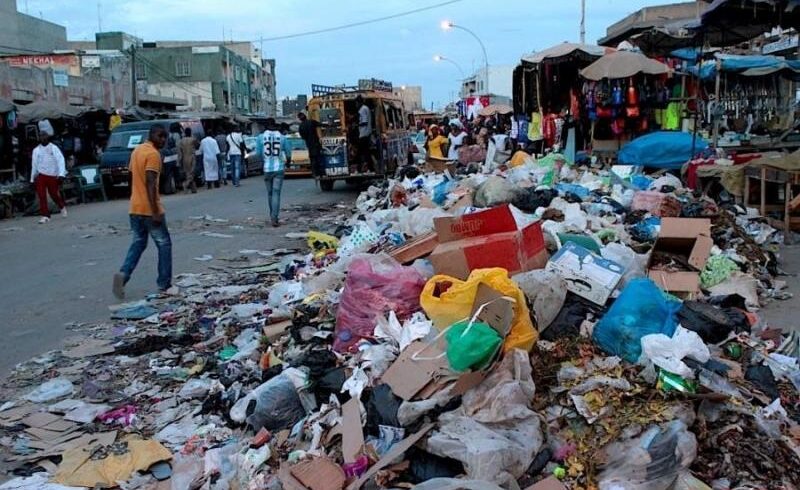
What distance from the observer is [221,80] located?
60.4m

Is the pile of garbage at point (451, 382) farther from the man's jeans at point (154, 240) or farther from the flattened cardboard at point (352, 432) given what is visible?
the man's jeans at point (154, 240)

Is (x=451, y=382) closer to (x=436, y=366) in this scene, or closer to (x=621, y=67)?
(x=436, y=366)

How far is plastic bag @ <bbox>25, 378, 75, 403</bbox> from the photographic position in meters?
4.98

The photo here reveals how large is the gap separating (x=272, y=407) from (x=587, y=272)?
2.46m

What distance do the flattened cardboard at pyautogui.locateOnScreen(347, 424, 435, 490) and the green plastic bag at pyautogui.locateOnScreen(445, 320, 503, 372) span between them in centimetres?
42

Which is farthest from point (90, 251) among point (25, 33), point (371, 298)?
point (25, 33)

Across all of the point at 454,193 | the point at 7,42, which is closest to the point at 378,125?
the point at 454,193

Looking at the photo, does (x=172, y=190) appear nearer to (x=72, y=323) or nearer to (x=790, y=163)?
(x=72, y=323)

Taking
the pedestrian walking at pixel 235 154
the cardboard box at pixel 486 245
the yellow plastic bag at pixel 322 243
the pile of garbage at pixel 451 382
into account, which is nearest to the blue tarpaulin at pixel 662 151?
the yellow plastic bag at pixel 322 243

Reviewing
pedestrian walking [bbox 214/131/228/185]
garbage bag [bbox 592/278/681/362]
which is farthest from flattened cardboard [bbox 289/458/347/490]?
pedestrian walking [bbox 214/131/228/185]

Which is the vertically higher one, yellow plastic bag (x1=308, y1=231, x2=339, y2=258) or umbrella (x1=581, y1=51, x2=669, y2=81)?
umbrella (x1=581, y1=51, x2=669, y2=81)

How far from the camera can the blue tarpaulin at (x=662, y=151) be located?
484 inches

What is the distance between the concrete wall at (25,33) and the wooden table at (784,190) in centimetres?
3654

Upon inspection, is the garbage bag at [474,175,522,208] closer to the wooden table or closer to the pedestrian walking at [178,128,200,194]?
the wooden table
